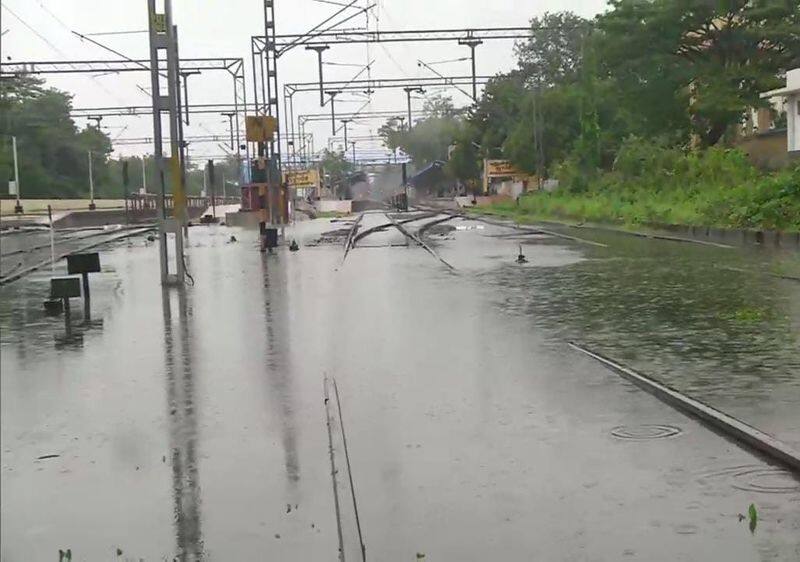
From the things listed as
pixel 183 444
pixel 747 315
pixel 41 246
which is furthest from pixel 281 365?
pixel 41 246

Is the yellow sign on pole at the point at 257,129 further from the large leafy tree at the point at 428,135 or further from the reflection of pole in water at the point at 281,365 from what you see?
the large leafy tree at the point at 428,135

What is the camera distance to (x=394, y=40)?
138ft

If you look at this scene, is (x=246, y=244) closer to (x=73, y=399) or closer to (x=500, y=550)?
(x=73, y=399)

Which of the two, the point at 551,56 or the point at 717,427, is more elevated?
the point at 551,56

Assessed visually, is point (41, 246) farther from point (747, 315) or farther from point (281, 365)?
point (747, 315)

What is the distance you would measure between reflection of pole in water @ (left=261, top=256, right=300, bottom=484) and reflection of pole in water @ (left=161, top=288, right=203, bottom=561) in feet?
2.05

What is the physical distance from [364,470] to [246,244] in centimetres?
3067

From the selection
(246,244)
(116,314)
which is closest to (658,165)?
(246,244)

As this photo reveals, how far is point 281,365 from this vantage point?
11070 millimetres

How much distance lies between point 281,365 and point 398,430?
10.9 feet

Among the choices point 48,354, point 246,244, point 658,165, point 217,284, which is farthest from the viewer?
point 658,165

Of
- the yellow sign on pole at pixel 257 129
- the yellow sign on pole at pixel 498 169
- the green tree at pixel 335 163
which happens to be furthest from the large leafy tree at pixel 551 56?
the yellow sign on pole at pixel 257 129

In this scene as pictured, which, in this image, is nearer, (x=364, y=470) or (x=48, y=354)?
(x=364, y=470)

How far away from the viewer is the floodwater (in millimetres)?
5500
